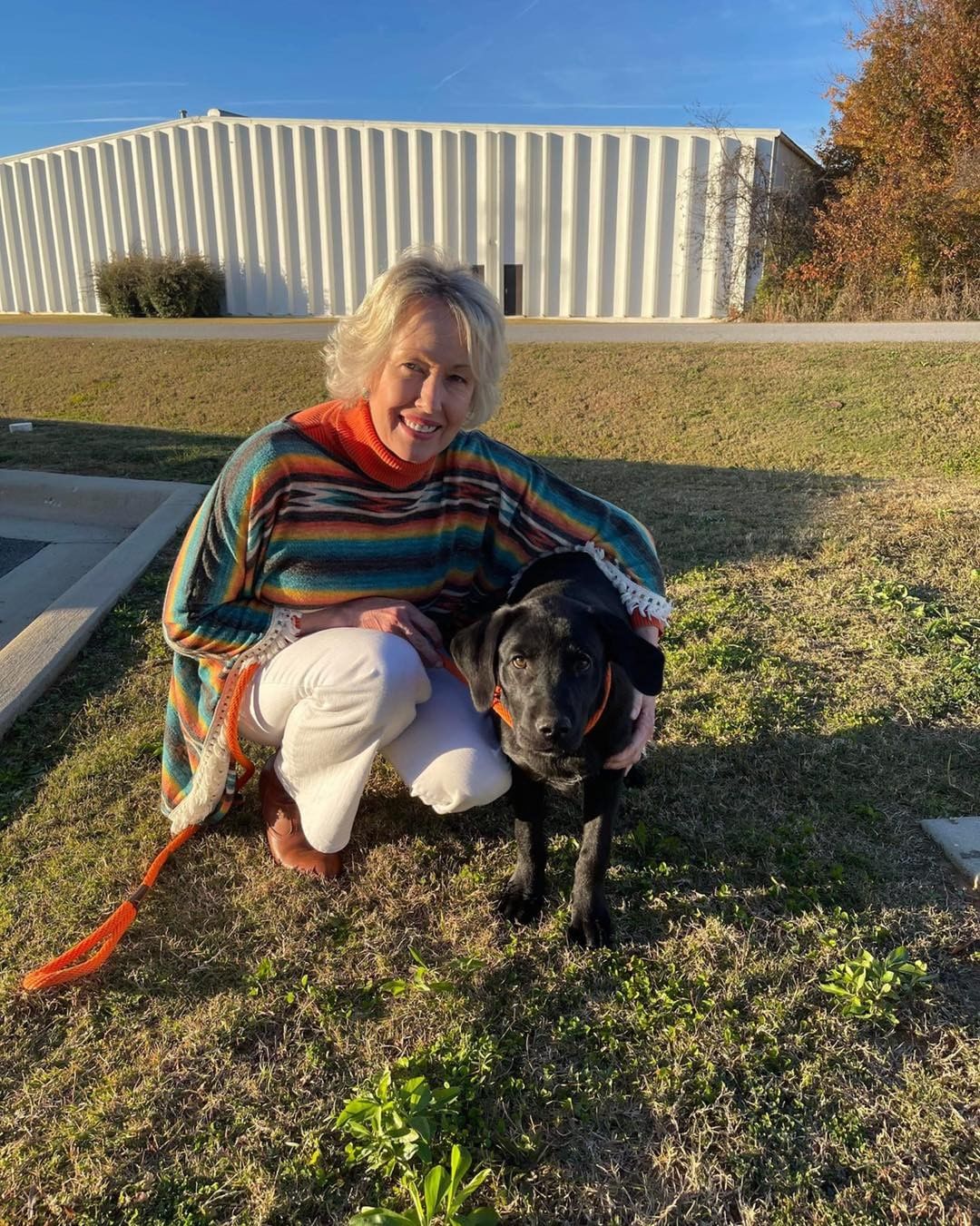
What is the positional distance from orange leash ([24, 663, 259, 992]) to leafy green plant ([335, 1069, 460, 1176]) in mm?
737

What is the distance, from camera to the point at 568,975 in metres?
1.94

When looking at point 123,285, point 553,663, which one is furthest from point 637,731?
point 123,285

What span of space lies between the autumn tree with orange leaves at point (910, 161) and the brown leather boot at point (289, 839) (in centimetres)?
1531

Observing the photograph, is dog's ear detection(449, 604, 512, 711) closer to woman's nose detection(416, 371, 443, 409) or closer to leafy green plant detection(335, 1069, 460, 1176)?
woman's nose detection(416, 371, 443, 409)

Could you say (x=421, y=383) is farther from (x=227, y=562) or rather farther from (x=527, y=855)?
(x=527, y=855)

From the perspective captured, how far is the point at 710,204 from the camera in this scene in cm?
1986

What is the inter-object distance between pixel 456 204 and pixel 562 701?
22023 mm

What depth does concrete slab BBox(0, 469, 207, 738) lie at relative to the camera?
339cm

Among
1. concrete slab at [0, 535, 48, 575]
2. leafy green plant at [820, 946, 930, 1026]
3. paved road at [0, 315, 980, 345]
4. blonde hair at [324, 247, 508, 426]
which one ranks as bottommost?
leafy green plant at [820, 946, 930, 1026]

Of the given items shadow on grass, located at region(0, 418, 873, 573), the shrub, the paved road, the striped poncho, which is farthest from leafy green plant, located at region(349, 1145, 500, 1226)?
the shrub

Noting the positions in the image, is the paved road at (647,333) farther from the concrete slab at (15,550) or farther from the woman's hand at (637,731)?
the woman's hand at (637,731)

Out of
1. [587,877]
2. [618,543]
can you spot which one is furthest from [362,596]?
[587,877]

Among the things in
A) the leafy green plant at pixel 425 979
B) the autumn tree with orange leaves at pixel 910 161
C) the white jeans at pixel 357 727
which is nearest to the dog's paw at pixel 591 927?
the leafy green plant at pixel 425 979

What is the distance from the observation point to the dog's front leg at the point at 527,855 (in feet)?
7.04
